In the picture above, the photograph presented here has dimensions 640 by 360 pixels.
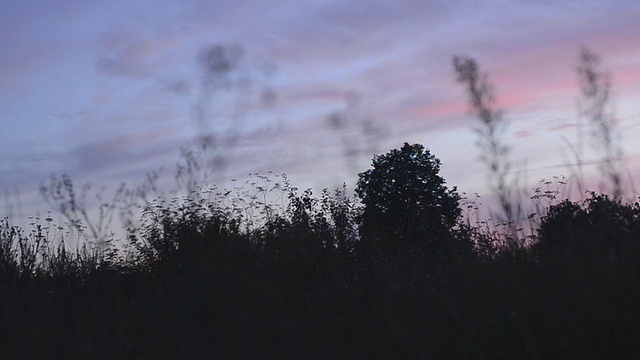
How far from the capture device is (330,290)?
28.9ft

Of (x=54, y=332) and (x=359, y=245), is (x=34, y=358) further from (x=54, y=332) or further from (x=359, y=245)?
(x=359, y=245)

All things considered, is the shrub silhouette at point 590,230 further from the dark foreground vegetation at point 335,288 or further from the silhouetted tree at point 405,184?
the silhouetted tree at point 405,184

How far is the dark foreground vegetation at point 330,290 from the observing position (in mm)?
5832

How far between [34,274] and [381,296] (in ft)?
25.0

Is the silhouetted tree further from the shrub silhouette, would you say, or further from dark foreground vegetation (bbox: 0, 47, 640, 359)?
the shrub silhouette

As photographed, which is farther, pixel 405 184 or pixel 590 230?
pixel 405 184

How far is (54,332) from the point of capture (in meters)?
8.46

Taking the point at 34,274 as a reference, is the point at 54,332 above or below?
below

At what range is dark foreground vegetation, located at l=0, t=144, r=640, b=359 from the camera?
19.1 feet

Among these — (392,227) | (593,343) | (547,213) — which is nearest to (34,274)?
(392,227)

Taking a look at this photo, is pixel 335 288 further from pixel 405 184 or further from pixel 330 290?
pixel 405 184

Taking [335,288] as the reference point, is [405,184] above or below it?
above

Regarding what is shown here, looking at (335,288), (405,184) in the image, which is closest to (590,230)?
(335,288)

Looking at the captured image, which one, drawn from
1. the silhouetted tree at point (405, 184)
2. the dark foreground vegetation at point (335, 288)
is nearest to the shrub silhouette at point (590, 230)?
the dark foreground vegetation at point (335, 288)
